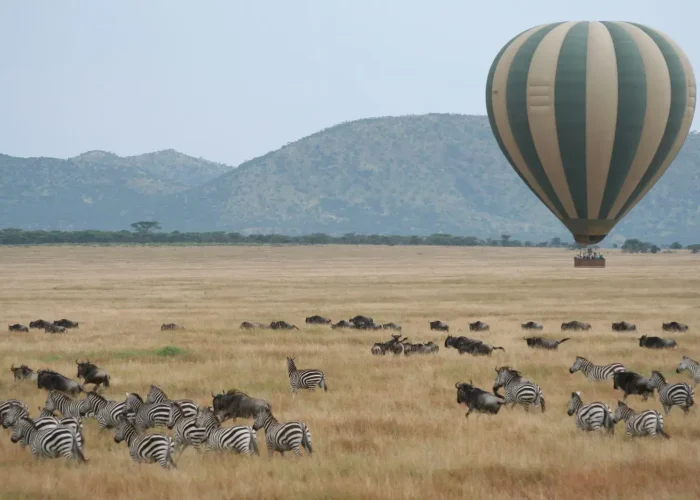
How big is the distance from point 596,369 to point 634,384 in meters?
2.77

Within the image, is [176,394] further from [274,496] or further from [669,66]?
[669,66]

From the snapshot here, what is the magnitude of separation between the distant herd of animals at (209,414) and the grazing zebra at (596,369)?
25 mm

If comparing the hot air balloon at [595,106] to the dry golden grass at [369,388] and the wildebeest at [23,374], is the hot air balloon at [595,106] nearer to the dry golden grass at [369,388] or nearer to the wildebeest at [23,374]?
the dry golden grass at [369,388]

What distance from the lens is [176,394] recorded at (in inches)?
953

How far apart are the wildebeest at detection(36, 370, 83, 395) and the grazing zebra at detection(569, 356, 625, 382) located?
12.3m

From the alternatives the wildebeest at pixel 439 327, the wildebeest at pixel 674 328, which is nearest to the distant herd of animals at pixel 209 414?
the wildebeest at pixel 674 328

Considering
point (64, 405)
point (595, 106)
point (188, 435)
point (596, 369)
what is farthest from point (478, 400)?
point (595, 106)

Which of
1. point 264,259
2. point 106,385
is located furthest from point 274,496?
point 264,259

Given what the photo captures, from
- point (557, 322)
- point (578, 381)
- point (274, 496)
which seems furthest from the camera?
point (557, 322)

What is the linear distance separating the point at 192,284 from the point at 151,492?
66333mm

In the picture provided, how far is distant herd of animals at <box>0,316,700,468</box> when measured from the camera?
16.8m

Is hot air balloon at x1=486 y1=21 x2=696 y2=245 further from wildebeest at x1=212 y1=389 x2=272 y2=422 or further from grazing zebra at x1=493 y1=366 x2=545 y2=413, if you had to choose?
wildebeest at x1=212 y1=389 x2=272 y2=422

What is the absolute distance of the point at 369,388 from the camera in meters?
24.9

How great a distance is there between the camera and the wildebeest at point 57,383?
23688mm
